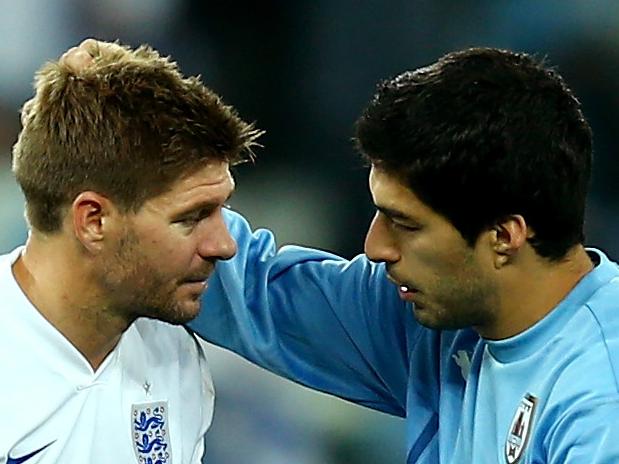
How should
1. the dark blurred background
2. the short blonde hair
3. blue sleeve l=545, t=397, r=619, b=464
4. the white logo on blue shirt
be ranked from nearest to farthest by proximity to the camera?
1. blue sleeve l=545, t=397, r=619, b=464
2. the short blonde hair
3. the white logo on blue shirt
4. the dark blurred background

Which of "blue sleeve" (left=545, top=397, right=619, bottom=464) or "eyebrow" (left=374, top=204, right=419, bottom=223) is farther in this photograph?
"eyebrow" (left=374, top=204, right=419, bottom=223)

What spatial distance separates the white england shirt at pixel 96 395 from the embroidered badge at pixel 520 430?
34cm

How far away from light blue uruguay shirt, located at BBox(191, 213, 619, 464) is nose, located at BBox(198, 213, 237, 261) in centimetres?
11

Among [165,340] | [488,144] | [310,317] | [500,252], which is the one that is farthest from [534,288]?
[165,340]

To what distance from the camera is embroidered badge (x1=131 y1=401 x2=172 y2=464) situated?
44.4 inches

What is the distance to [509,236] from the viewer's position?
3.45 ft

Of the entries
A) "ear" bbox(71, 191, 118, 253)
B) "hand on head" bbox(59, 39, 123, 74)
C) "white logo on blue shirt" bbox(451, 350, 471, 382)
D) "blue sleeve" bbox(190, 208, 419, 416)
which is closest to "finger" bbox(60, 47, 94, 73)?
"hand on head" bbox(59, 39, 123, 74)

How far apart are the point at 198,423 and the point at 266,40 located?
65cm

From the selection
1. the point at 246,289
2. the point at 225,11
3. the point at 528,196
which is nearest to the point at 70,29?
the point at 225,11

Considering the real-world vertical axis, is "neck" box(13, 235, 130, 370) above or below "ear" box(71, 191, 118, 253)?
below

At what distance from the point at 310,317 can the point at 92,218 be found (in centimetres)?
30

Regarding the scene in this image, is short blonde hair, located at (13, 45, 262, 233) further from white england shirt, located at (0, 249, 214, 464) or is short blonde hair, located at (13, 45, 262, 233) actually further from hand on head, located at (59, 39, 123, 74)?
white england shirt, located at (0, 249, 214, 464)

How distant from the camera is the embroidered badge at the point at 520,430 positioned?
1034 millimetres

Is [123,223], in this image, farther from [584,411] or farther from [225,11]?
[225,11]
